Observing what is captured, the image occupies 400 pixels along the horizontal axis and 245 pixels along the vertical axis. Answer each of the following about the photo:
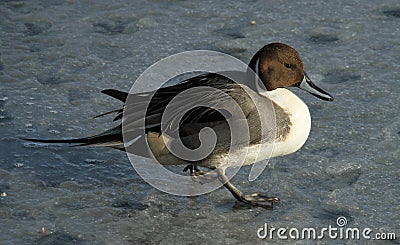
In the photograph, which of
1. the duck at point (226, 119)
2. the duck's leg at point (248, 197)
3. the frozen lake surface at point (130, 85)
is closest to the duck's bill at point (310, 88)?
the duck at point (226, 119)

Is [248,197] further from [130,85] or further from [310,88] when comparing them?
[130,85]

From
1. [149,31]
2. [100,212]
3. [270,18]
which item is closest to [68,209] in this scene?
[100,212]

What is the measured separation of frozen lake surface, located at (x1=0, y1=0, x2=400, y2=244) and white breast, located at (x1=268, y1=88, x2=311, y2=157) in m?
0.27

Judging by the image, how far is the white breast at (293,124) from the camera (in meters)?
3.98

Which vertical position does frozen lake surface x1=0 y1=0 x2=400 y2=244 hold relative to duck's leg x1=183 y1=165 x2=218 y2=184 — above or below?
above

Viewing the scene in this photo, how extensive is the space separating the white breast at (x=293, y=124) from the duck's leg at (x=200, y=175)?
47cm

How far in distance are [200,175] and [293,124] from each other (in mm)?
649

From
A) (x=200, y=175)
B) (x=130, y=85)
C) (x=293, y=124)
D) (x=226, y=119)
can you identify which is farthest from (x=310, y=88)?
(x=130, y=85)

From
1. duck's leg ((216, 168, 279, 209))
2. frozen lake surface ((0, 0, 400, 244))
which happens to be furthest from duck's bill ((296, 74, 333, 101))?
duck's leg ((216, 168, 279, 209))

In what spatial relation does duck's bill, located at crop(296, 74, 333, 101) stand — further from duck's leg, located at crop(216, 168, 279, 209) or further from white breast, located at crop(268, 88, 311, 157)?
duck's leg, located at crop(216, 168, 279, 209)

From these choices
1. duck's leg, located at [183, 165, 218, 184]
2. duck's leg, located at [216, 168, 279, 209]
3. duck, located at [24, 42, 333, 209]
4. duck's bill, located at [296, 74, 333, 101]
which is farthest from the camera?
duck's leg, located at [183, 165, 218, 184]

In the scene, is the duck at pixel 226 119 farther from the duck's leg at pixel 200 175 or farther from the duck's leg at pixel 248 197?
the duck's leg at pixel 200 175

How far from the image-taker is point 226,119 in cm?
390

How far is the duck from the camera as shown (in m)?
3.91
